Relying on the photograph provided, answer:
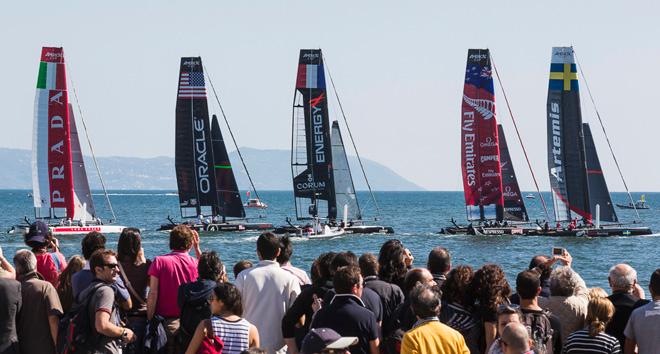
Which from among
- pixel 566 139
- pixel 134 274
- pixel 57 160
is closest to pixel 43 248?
pixel 134 274

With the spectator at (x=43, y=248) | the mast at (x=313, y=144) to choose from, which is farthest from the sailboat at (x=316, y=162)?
the spectator at (x=43, y=248)

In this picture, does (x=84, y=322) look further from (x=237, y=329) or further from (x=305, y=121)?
(x=305, y=121)

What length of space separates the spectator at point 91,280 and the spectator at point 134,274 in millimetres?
191

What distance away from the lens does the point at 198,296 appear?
1023 cm

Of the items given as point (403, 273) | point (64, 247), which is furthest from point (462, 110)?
point (403, 273)

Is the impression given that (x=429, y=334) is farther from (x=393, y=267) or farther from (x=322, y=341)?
(x=393, y=267)

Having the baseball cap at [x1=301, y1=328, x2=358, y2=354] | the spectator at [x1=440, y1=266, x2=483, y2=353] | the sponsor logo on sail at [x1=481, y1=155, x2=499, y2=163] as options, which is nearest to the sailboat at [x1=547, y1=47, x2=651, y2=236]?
the sponsor logo on sail at [x1=481, y1=155, x2=499, y2=163]

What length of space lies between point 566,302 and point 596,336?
0.86m

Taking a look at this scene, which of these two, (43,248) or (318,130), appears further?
(318,130)

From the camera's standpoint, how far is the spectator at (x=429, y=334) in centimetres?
888

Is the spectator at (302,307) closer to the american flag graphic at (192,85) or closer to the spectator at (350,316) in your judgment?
the spectator at (350,316)

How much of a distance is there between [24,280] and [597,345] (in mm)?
4587

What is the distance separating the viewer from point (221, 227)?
6694cm

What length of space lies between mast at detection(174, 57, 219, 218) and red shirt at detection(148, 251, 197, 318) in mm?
54985
